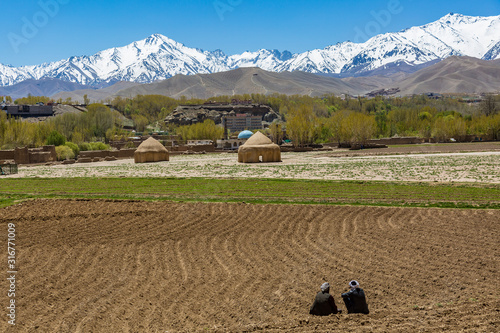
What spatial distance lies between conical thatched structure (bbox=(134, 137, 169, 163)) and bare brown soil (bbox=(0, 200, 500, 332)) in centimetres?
3282

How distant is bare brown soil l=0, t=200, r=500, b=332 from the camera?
8.74 meters

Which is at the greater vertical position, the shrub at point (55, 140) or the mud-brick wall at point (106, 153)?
the shrub at point (55, 140)

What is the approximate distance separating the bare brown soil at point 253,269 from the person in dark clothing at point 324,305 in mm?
143

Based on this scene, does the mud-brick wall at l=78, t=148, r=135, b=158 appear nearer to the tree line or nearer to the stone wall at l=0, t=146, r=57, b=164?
the stone wall at l=0, t=146, r=57, b=164

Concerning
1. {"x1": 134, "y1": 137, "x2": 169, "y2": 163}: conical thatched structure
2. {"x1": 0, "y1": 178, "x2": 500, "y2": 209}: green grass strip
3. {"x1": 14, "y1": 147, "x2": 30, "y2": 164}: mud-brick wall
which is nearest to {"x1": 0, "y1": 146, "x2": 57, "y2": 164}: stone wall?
{"x1": 14, "y1": 147, "x2": 30, "y2": 164}: mud-brick wall

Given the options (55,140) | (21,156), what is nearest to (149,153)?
(21,156)

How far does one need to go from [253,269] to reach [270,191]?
13.4m

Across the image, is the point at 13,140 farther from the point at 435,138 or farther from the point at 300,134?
the point at 435,138

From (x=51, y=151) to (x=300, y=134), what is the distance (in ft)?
105

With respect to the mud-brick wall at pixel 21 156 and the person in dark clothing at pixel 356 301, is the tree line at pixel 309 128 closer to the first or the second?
the mud-brick wall at pixel 21 156

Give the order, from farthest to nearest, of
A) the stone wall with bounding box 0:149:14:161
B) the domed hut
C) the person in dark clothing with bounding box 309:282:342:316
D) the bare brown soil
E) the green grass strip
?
the stone wall with bounding box 0:149:14:161 → the domed hut → the green grass strip → the person in dark clothing with bounding box 309:282:342:316 → the bare brown soil

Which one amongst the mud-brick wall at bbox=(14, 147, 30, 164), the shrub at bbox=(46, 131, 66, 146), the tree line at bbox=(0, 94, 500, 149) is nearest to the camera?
the mud-brick wall at bbox=(14, 147, 30, 164)

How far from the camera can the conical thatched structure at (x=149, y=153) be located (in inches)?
2021

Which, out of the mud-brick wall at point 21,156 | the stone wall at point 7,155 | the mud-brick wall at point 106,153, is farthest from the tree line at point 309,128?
the mud-brick wall at point 21,156
